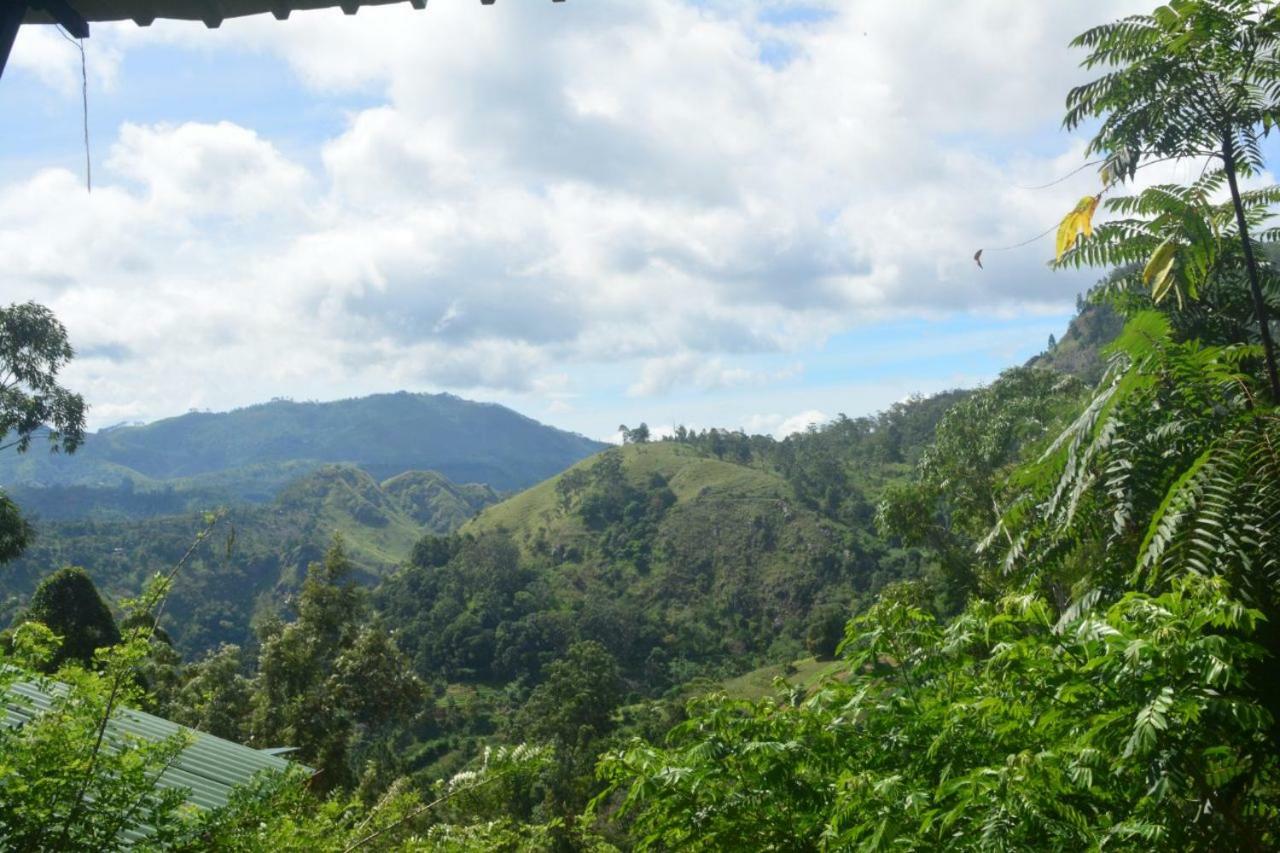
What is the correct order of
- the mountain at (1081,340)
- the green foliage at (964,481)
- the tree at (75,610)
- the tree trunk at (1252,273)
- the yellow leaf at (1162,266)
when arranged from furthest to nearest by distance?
the mountain at (1081,340) < the tree at (75,610) < the green foliage at (964,481) < the yellow leaf at (1162,266) < the tree trunk at (1252,273)

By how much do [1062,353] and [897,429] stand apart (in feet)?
85.4

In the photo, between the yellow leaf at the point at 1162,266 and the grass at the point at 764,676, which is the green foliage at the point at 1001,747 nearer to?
the yellow leaf at the point at 1162,266

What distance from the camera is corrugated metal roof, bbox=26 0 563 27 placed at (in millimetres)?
3508

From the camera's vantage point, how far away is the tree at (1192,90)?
522 cm

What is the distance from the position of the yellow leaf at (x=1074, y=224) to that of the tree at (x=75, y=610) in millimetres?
28447

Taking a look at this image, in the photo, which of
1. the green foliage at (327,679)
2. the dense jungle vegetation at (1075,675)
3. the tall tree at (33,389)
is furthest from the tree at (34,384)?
the dense jungle vegetation at (1075,675)

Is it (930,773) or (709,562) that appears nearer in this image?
(930,773)

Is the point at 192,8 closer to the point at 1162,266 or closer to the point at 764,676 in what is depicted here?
the point at 1162,266

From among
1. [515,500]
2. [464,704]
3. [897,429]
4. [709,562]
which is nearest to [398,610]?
[464,704]

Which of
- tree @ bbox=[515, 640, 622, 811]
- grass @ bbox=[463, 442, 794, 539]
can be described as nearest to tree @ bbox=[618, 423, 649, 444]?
grass @ bbox=[463, 442, 794, 539]

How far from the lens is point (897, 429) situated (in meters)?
108

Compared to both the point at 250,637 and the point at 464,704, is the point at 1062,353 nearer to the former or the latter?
the point at 464,704

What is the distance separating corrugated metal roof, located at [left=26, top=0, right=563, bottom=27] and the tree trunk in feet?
14.3

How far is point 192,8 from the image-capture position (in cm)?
354
